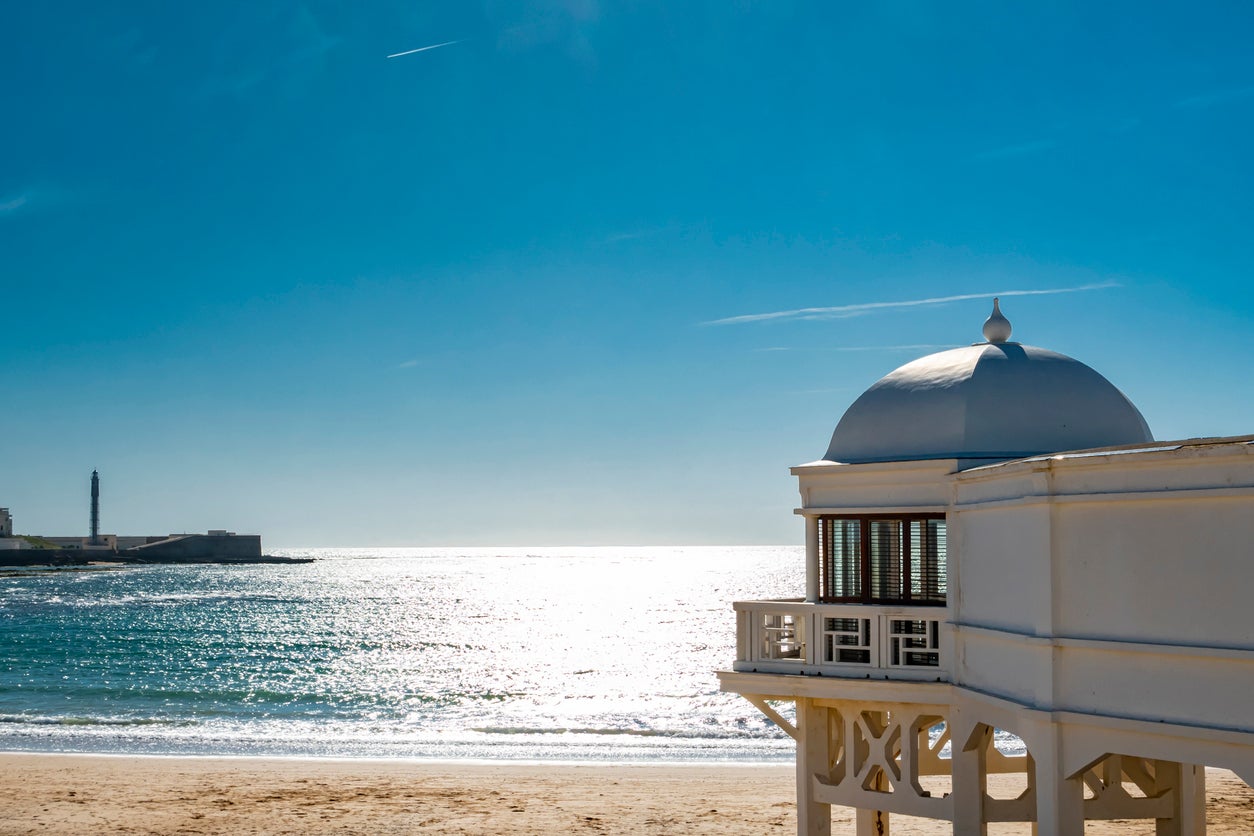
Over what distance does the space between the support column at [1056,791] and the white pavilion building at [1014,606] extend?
0.02m

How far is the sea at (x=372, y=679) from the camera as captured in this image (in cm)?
3547

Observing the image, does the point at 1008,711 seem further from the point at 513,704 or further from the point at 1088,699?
the point at 513,704

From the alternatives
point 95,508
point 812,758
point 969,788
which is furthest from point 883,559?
point 95,508

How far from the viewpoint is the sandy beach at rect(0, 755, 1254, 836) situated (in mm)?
22547

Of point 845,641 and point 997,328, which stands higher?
point 997,328

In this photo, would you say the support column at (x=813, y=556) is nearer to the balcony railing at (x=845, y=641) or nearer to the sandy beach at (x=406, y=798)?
the balcony railing at (x=845, y=641)

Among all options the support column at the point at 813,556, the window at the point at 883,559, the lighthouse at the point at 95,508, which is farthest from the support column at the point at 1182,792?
the lighthouse at the point at 95,508

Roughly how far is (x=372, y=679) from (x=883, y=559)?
146ft

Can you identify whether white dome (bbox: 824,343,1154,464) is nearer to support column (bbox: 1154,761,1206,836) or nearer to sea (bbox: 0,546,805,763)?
support column (bbox: 1154,761,1206,836)

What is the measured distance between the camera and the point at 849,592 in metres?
12.9

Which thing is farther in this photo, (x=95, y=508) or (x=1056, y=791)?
(x=95, y=508)

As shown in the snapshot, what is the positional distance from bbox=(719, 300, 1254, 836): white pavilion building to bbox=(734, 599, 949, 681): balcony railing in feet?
0.07

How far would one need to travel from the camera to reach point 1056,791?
9.41 metres

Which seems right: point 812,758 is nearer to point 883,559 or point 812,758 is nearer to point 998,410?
point 883,559
